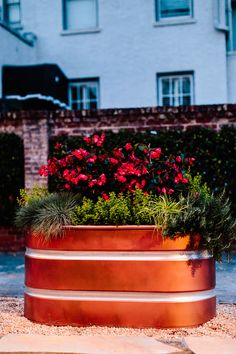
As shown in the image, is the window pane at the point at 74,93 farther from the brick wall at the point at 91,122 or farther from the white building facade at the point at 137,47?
the brick wall at the point at 91,122

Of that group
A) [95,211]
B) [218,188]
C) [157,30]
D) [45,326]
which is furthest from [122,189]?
[157,30]

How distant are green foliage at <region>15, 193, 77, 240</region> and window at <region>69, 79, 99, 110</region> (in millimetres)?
12312

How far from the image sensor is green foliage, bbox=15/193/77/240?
5.00 meters

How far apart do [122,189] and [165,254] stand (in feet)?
2.80

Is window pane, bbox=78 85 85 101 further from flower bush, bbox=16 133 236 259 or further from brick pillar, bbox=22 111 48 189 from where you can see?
flower bush, bbox=16 133 236 259

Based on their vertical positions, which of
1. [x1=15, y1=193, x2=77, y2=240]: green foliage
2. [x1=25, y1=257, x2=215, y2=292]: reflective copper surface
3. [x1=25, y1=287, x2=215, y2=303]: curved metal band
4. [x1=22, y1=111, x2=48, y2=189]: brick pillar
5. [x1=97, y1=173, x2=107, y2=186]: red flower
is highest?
[x1=22, y1=111, x2=48, y2=189]: brick pillar

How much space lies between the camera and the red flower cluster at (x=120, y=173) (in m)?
5.32

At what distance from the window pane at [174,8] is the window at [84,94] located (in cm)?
278

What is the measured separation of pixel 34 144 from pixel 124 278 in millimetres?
5903

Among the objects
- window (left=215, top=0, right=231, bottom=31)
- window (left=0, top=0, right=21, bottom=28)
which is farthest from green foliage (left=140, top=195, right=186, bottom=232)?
window (left=0, top=0, right=21, bottom=28)

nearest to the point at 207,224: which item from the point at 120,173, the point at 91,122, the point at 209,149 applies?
the point at 120,173

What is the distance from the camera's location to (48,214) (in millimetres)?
5121

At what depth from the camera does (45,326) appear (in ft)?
16.4

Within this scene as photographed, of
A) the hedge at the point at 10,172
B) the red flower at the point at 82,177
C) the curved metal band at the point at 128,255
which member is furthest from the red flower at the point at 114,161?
the hedge at the point at 10,172
